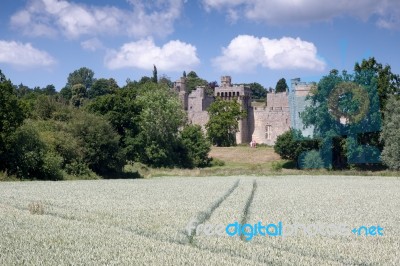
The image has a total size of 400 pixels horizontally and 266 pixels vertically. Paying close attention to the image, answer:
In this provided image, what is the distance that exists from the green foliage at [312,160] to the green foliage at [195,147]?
12.9 metres

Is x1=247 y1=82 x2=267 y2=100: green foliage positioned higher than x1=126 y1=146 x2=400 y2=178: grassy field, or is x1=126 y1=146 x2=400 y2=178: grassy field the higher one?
x1=247 y1=82 x2=267 y2=100: green foliage

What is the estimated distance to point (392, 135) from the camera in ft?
Result: 142

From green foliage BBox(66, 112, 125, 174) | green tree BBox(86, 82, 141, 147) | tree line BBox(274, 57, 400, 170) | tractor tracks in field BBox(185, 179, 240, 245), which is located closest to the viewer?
tractor tracks in field BBox(185, 179, 240, 245)

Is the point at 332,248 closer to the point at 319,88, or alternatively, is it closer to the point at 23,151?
the point at 23,151

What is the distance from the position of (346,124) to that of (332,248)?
39.5m

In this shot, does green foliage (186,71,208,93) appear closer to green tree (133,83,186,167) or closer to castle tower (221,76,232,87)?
castle tower (221,76,232,87)

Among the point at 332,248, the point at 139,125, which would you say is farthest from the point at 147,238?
the point at 139,125

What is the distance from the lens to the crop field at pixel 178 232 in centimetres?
876

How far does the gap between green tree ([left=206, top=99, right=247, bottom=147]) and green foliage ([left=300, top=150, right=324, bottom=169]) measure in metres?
24.7

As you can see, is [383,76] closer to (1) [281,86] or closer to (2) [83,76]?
(1) [281,86]

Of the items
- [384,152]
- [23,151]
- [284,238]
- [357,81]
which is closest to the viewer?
[284,238]

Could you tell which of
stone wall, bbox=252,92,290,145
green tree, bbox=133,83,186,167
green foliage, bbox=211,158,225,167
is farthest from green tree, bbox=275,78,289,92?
green tree, bbox=133,83,186,167

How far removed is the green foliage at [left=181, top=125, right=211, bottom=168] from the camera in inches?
2228

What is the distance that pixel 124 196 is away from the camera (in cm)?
2016
